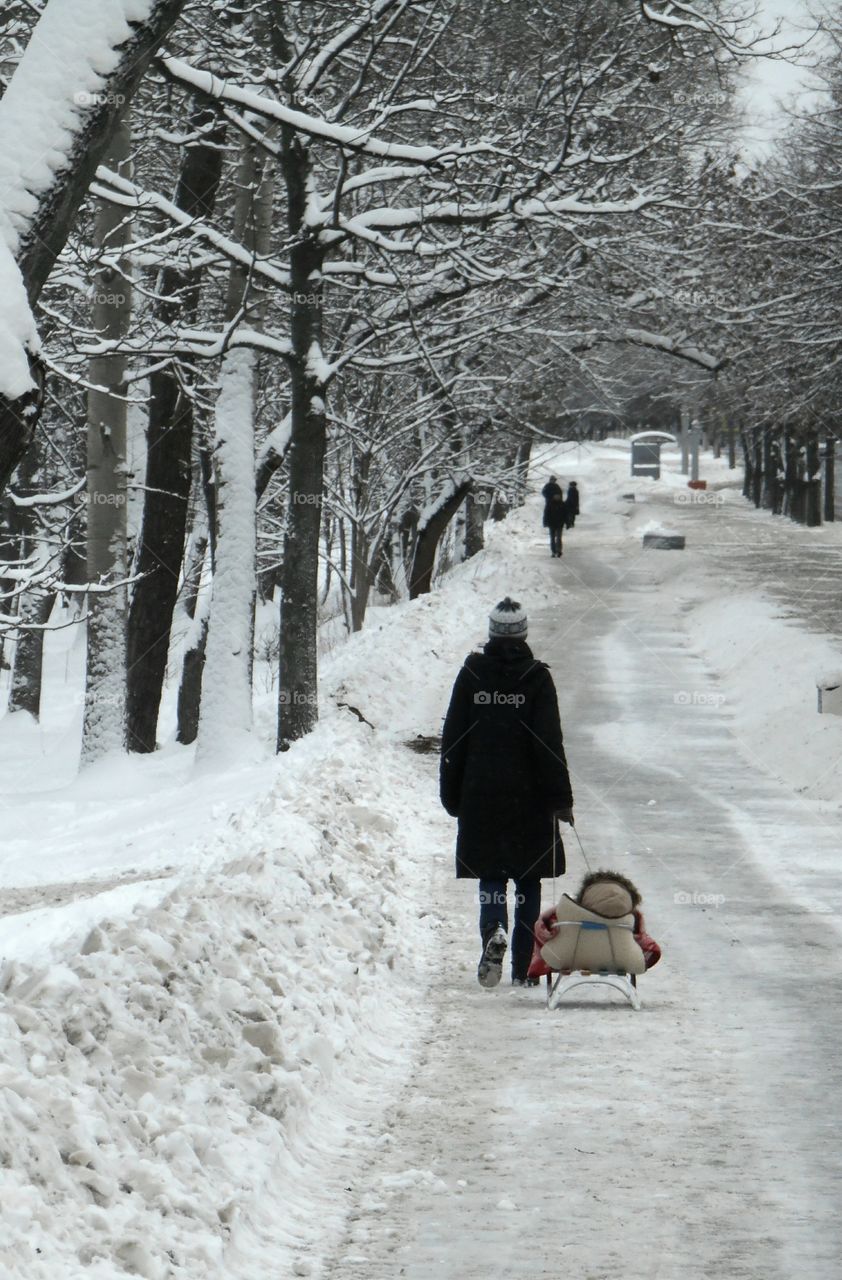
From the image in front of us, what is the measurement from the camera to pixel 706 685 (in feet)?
73.2

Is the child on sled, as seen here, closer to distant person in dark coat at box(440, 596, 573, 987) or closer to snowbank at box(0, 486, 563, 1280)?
distant person in dark coat at box(440, 596, 573, 987)

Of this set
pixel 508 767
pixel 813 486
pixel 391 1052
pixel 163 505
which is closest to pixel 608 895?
pixel 508 767

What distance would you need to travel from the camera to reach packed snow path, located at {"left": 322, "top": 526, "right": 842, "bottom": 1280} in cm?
495

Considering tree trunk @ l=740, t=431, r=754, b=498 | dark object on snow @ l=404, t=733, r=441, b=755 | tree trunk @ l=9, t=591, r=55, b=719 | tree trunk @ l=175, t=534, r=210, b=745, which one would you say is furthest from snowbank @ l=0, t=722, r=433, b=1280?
tree trunk @ l=740, t=431, r=754, b=498

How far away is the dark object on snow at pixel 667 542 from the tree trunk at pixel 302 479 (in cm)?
2745

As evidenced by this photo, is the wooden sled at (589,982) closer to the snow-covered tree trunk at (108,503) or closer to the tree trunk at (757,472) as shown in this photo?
the snow-covered tree trunk at (108,503)

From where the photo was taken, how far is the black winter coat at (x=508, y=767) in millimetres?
8492

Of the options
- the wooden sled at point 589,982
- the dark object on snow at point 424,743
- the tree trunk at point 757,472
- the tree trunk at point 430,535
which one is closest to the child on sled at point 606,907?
the wooden sled at point 589,982

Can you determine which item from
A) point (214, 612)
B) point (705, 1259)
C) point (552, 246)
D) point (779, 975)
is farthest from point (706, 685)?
point (705, 1259)

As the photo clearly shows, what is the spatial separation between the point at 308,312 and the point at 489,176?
2.28 meters

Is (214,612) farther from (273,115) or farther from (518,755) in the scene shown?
(518,755)

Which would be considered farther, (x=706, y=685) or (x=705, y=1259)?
(x=706, y=685)

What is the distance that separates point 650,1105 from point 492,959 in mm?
2188

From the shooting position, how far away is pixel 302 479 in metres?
15.8
